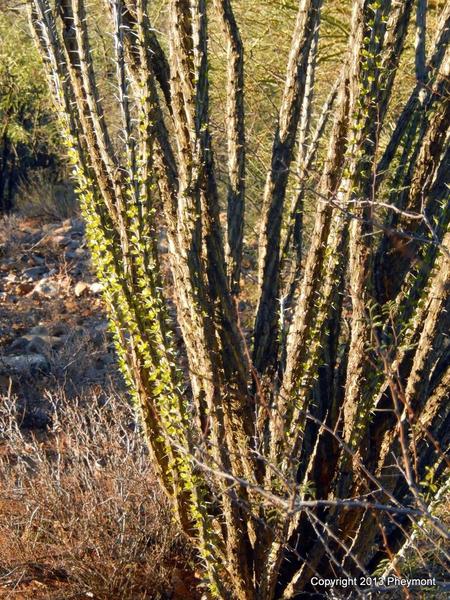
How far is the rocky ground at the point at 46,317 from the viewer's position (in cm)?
749

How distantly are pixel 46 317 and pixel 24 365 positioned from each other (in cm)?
185

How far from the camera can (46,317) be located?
31.0 feet

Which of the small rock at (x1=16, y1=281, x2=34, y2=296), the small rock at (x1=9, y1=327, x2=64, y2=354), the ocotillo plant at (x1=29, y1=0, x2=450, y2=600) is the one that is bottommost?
the small rock at (x1=16, y1=281, x2=34, y2=296)

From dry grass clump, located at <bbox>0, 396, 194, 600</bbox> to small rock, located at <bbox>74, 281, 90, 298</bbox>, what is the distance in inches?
240

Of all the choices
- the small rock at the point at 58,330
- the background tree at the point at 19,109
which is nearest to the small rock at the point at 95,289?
the small rock at the point at 58,330

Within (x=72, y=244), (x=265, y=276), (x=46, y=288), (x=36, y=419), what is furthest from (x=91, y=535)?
(x=72, y=244)

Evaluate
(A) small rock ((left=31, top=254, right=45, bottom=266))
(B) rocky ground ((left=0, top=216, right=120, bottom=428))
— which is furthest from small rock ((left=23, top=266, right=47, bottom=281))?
(A) small rock ((left=31, top=254, right=45, bottom=266))

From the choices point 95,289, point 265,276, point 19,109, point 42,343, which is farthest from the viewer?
point 19,109

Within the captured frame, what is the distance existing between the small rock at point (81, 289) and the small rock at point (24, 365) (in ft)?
7.79

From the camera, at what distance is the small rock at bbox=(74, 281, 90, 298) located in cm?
1019

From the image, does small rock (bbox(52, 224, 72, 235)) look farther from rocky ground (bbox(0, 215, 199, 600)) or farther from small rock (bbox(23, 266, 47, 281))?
rocky ground (bbox(0, 215, 199, 600))

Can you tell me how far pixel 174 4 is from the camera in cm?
311

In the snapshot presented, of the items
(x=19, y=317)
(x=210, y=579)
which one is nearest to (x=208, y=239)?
(x=210, y=579)

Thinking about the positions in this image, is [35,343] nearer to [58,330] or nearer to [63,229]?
[58,330]
